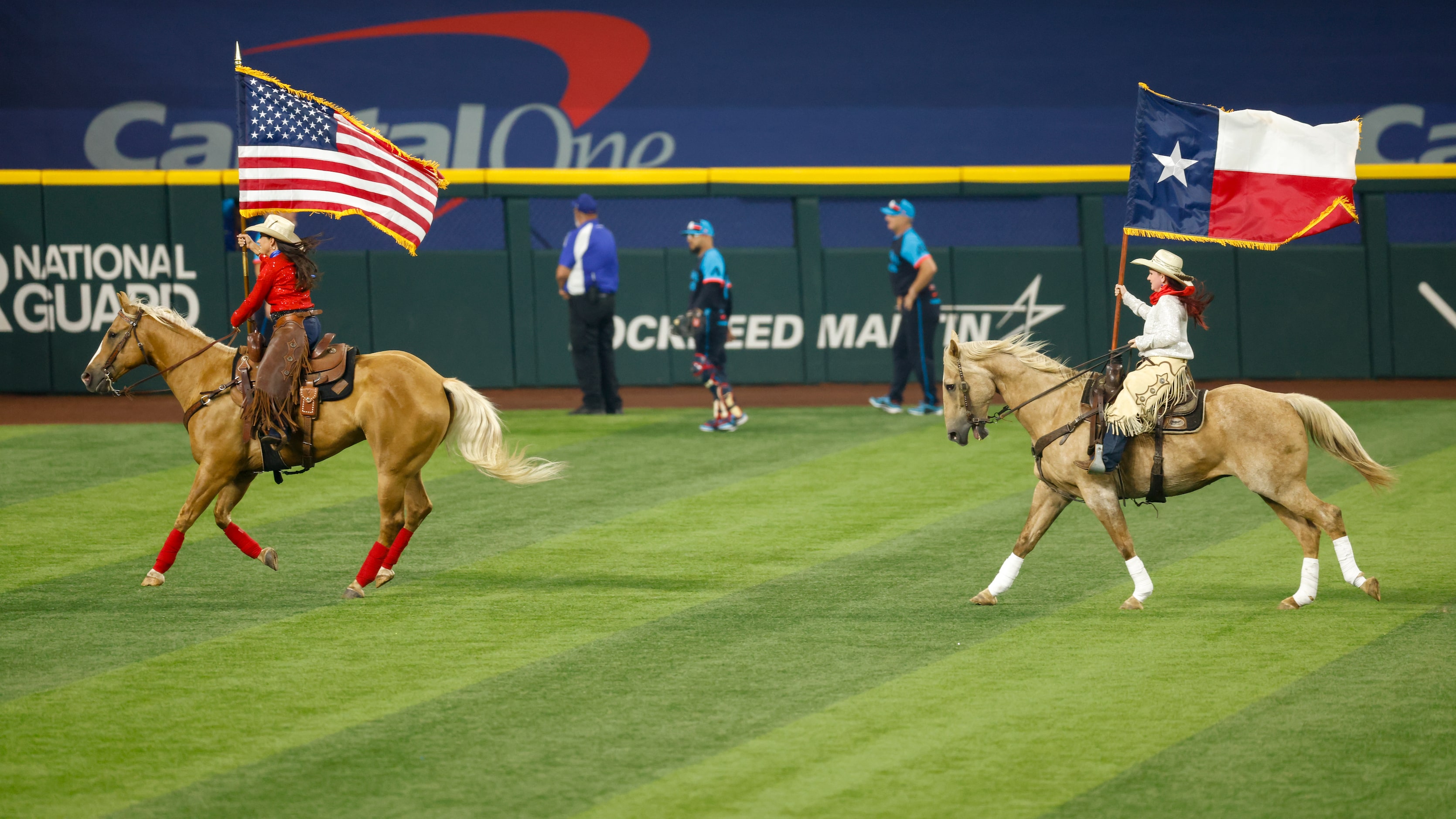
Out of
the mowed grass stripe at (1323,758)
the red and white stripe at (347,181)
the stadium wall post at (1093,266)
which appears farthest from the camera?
the stadium wall post at (1093,266)

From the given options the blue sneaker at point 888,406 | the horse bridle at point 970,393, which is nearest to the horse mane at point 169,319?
the horse bridle at point 970,393

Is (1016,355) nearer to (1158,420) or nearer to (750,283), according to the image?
(1158,420)

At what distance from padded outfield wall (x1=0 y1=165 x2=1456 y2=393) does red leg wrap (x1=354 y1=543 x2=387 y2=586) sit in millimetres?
9535

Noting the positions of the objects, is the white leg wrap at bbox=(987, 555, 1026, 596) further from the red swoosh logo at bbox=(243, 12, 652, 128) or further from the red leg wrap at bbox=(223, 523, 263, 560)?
the red swoosh logo at bbox=(243, 12, 652, 128)

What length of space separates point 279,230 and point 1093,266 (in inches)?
453

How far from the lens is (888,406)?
16516 mm

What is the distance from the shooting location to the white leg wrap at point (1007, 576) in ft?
27.4

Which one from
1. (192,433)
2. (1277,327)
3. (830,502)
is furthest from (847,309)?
(192,433)

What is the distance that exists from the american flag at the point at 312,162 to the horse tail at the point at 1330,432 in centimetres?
572

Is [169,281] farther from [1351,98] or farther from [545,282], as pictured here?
[1351,98]

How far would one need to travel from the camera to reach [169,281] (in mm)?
17828

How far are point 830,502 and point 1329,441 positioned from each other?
14.2 ft

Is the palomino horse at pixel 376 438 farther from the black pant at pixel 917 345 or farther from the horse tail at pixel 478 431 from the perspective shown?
the black pant at pixel 917 345

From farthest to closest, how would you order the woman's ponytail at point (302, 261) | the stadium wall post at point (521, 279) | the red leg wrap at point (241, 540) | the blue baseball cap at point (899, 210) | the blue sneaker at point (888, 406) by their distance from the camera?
the stadium wall post at point (521, 279), the blue sneaker at point (888, 406), the blue baseball cap at point (899, 210), the red leg wrap at point (241, 540), the woman's ponytail at point (302, 261)
